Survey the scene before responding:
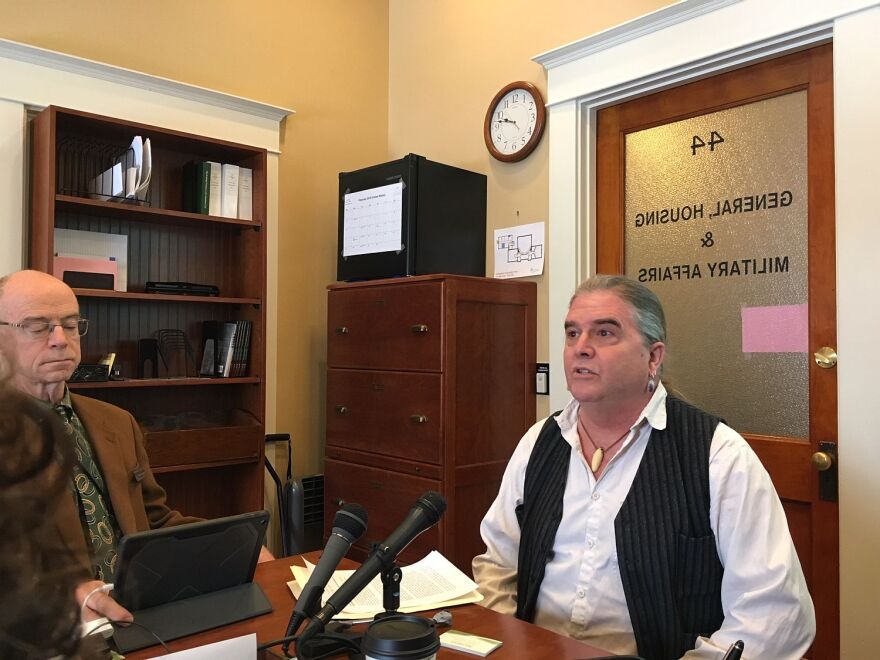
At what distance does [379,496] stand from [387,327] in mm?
709

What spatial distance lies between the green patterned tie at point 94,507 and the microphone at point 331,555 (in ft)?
3.07

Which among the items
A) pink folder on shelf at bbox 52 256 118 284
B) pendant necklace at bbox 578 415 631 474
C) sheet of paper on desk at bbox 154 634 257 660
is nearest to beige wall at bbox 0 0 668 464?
pink folder on shelf at bbox 52 256 118 284

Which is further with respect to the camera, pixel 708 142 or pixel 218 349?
pixel 218 349

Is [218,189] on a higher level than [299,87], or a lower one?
lower

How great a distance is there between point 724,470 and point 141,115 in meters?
2.71

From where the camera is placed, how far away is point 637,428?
1574 millimetres

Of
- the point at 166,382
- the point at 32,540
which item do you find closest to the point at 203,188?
the point at 166,382

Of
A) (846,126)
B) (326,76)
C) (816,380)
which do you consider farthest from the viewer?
(326,76)

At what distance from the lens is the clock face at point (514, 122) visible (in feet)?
9.98

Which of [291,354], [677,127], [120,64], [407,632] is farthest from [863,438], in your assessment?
[120,64]

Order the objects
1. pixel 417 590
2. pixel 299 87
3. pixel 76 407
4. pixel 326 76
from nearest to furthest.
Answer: pixel 417 590, pixel 76 407, pixel 299 87, pixel 326 76

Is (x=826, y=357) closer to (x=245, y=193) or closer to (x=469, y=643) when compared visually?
(x=469, y=643)

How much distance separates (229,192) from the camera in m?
3.05

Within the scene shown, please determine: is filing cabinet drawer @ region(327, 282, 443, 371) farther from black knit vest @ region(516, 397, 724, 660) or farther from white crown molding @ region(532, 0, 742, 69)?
black knit vest @ region(516, 397, 724, 660)
